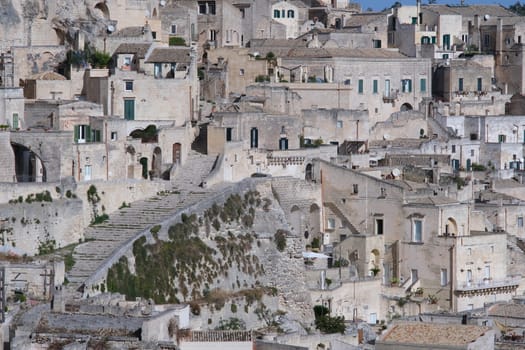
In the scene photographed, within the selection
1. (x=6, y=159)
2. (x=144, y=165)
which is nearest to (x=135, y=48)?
(x=144, y=165)

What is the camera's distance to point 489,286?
70438mm

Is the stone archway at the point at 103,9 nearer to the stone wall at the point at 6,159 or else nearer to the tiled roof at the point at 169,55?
the tiled roof at the point at 169,55

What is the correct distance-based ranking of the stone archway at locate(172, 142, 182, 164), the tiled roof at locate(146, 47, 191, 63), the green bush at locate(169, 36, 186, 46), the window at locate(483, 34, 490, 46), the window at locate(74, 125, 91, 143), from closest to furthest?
the window at locate(74, 125, 91, 143) < the stone archway at locate(172, 142, 182, 164) < the tiled roof at locate(146, 47, 191, 63) < the green bush at locate(169, 36, 186, 46) < the window at locate(483, 34, 490, 46)

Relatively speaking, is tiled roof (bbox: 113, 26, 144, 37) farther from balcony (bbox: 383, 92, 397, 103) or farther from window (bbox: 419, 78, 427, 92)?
window (bbox: 419, 78, 427, 92)

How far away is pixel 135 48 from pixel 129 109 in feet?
11.5

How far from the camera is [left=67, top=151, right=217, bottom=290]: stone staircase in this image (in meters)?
61.8

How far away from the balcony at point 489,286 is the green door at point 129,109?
40.3 feet

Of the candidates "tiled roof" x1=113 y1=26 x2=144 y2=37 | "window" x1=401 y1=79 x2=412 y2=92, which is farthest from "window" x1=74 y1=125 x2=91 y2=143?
"window" x1=401 y1=79 x2=412 y2=92

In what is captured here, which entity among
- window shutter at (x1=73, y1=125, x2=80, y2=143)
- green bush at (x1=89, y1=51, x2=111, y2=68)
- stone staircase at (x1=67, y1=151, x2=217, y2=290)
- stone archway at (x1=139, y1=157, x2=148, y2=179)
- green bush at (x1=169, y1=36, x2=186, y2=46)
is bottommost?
stone staircase at (x1=67, y1=151, x2=217, y2=290)

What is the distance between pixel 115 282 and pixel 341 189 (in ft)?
40.9

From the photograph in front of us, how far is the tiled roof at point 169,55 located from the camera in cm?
7412

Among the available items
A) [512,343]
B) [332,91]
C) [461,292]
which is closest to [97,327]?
[512,343]

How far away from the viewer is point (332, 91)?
81.4 metres

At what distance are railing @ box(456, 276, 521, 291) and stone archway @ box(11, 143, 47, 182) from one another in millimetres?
13957
